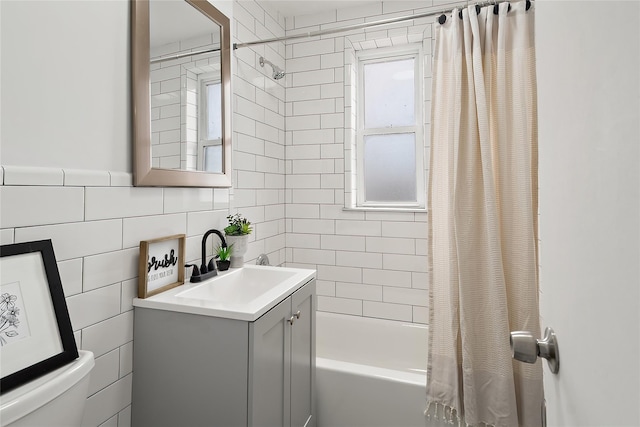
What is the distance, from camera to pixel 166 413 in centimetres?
122

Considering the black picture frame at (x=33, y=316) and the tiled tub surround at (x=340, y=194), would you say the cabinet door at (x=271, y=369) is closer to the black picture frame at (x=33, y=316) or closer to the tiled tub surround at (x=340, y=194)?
the black picture frame at (x=33, y=316)

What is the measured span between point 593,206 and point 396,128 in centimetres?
228

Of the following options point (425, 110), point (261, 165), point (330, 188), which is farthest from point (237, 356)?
point (425, 110)

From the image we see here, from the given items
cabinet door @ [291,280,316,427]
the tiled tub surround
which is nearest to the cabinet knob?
cabinet door @ [291,280,316,427]

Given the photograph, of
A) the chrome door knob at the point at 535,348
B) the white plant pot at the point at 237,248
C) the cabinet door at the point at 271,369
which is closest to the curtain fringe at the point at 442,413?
the cabinet door at the point at 271,369

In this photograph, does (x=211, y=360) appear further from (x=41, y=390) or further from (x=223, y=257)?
(x=223, y=257)

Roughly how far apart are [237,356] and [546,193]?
1.00 meters

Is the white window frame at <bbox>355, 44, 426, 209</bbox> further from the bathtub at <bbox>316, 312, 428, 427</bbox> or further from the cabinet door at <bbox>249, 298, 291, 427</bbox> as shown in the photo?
the cabinet door at <bbox>249, 298, 291, 427</bbox>

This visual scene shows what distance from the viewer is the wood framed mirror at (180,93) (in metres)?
1.28

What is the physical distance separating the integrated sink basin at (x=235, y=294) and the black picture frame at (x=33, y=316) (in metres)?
0.33

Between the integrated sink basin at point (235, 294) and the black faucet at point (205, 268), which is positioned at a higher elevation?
the black faucet at point (205, 268)

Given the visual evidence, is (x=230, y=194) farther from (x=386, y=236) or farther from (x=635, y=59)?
(x=635, y=59)

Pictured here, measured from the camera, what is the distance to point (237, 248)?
1.77 m

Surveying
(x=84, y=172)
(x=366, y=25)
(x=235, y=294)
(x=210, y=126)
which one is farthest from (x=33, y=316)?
(x=366, y=25)
